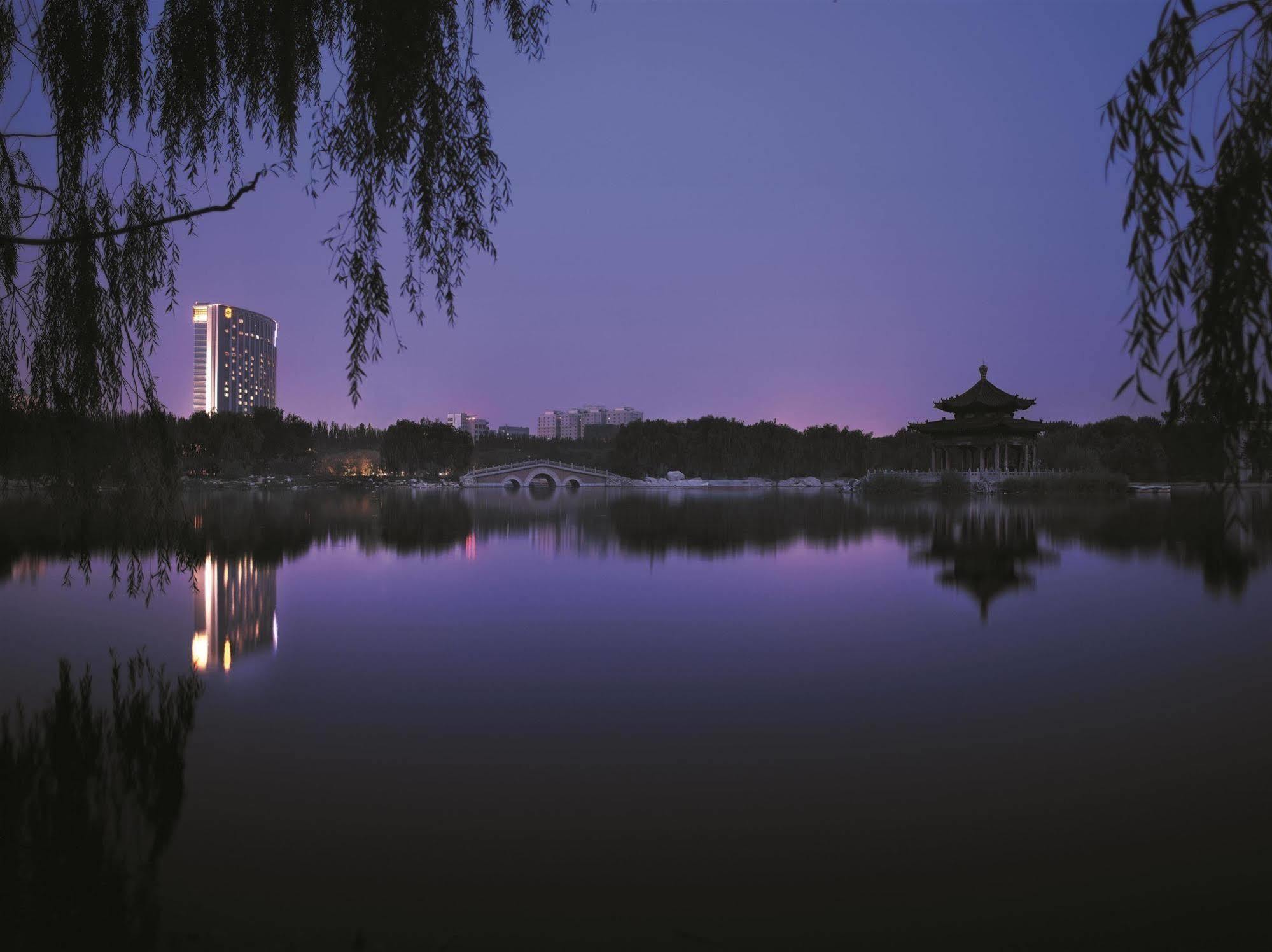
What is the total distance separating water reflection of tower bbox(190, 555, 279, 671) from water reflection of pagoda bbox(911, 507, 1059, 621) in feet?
26.6

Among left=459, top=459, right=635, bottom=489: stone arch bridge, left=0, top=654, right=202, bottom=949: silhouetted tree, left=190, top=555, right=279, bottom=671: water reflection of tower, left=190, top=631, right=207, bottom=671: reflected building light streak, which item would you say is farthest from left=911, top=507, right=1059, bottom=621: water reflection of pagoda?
left=459, top=459, right=635, bottom=489: stone arch bridge

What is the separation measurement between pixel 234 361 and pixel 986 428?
93201 mm

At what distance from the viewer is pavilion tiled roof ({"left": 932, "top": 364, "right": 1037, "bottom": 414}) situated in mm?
44250

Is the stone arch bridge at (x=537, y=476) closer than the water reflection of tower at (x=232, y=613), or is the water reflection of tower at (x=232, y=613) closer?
the water reflection of tower at (x=232, y=613)

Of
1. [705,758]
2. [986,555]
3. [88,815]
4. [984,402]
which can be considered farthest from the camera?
[984,402]

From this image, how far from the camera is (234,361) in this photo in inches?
4144

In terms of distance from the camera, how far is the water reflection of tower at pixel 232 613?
7914mm

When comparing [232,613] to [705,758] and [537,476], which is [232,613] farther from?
[537,476]

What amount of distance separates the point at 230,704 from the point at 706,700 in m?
3.51

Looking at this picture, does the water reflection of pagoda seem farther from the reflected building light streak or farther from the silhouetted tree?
the silhouetted tree

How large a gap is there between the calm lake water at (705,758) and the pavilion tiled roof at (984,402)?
3408 cm

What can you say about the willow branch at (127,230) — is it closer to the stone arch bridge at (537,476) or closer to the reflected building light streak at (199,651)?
the reflected building light streak at (199,651)

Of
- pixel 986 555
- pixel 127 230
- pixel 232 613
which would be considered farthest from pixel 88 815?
pixel 986 555

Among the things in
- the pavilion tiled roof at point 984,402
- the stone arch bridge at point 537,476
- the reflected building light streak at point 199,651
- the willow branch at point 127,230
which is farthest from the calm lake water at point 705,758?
the stone arch bridge at point 537,476
